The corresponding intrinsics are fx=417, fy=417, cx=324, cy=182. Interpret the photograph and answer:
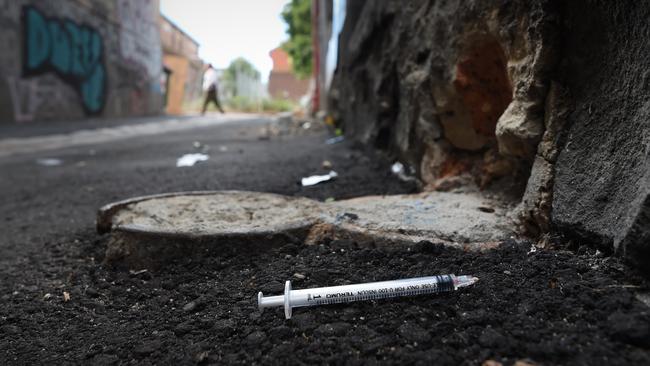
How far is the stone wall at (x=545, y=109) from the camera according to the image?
2.64 ft

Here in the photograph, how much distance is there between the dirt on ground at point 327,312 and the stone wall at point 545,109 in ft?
0.39

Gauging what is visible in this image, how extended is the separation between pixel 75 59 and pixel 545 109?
8.74 m

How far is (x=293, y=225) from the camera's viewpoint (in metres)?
1.21

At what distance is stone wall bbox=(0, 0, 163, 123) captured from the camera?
5941 millimetres

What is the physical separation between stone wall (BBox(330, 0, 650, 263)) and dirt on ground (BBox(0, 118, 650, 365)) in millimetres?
119

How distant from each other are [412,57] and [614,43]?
129cm

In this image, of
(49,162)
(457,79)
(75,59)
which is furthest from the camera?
(75,59)

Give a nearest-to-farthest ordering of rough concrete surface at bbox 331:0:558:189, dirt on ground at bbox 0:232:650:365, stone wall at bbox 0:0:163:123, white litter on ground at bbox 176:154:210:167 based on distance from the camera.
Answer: dirt on ground at bbox 0:232:650:365 → rough concrete surface at bbox 331:0:558:189 → white litter on ground at bbox 176:154:210:167 → stone wall at bbox 0:0:163:123

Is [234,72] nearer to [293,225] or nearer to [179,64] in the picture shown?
[179,64]

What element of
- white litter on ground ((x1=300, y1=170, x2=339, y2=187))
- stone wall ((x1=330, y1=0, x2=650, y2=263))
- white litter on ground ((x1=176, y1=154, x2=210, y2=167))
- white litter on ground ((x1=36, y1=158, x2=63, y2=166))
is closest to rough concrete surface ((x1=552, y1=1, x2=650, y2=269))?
stone wall ((x1=330, y1=0, x2=650, y2=263))

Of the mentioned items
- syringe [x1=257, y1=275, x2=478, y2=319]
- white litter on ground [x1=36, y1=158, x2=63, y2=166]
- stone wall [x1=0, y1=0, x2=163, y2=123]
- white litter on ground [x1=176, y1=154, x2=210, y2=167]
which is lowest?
white litter on ground [x1=36, y1=158, x2=63, y2=166]

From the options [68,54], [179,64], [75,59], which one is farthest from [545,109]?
[179,64]

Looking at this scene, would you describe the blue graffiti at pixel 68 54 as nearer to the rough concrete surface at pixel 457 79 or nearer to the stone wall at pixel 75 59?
the stone wall at pixel 75 59

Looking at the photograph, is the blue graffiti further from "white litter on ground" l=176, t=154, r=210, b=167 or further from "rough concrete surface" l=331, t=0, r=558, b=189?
"rough concrete surface" l=331, t=0, r=558, b=189
